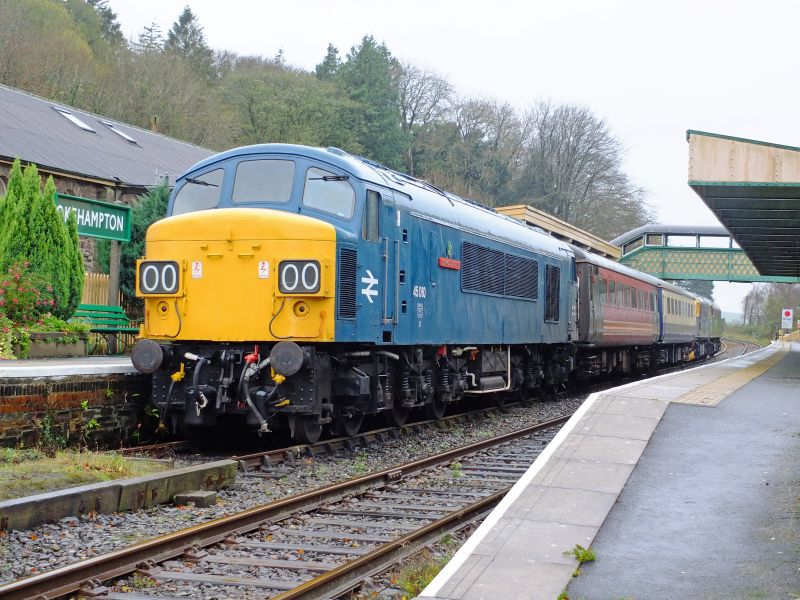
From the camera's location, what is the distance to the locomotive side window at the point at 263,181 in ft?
36.3

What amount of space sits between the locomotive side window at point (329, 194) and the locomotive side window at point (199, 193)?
1.25 metres

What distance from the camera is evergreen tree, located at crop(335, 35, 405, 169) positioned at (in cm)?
5403

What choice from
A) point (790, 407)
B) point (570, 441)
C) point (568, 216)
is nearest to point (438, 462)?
point (570, 441)

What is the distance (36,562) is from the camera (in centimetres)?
609

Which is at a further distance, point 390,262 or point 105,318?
point 105,318

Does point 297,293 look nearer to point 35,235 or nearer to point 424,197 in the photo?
point 424,197

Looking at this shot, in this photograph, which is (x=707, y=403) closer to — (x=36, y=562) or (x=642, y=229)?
(x=36, y=562)

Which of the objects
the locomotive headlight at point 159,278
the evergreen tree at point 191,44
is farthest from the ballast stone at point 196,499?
the evergreen tree at point 191,44

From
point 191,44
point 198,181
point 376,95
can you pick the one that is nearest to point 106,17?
point 191,44

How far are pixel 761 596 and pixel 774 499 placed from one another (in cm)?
241

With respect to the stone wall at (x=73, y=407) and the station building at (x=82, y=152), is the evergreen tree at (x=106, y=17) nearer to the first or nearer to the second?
the station building at (x=82, y=152)

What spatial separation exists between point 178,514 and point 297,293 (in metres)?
3.08

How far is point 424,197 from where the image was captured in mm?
13023

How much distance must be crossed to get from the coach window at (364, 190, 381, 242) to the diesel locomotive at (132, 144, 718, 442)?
0.06 ft
